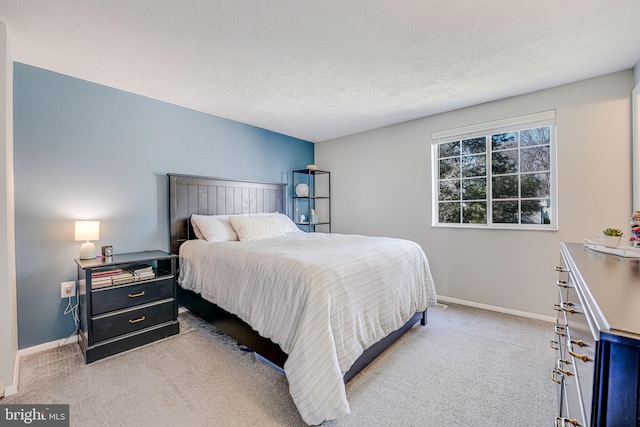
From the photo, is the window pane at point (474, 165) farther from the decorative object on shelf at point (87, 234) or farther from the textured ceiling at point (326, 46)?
the decorative object on shelf at point (87, 234)

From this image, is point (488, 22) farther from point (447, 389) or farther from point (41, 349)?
point (41, 349)

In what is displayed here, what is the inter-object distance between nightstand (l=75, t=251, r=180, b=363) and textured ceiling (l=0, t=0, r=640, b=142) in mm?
1688

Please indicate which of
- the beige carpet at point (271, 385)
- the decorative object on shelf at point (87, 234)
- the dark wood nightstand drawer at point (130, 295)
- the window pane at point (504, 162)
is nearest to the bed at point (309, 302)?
the beige carpet at point (271, 385)

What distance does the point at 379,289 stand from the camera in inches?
78.7

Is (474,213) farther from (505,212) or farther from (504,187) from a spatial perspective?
(504,187)

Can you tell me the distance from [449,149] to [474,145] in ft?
0.96

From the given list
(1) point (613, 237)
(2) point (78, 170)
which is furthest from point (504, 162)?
(2) point (78, 170)

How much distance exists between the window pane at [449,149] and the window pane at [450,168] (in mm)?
70

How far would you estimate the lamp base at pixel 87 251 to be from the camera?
238cm

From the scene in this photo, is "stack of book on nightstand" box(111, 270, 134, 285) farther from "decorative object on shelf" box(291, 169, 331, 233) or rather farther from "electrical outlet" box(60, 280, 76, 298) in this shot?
"decorative object on shelf" box(291, 169, 331, 233)

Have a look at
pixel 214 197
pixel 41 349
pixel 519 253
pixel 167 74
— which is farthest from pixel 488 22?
pixel 41 349

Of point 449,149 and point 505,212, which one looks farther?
point 449,149

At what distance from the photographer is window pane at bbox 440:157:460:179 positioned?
3510mm

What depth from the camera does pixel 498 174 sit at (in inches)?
126
